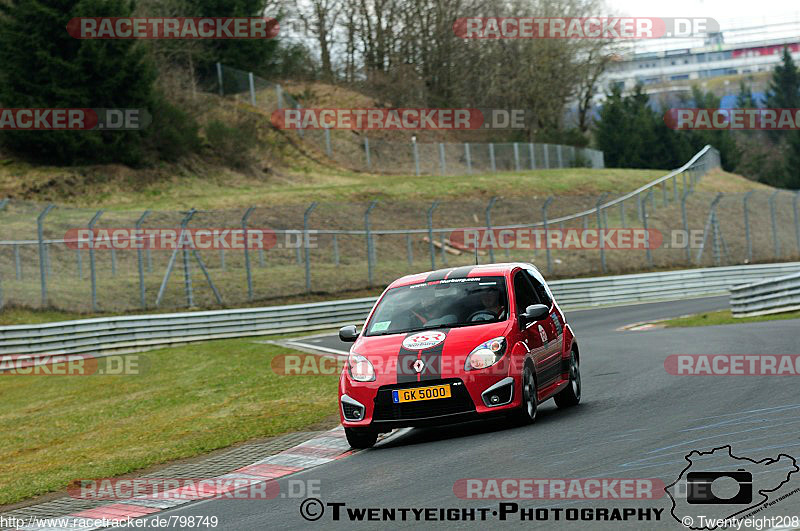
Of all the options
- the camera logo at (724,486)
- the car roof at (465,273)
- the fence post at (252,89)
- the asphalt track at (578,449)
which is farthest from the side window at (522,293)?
the fence post at (252,89)

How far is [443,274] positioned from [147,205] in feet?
108

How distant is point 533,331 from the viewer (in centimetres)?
1081

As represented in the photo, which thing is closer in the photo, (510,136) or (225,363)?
(225,363)

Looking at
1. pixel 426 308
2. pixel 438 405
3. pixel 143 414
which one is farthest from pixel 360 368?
pixel 143 414

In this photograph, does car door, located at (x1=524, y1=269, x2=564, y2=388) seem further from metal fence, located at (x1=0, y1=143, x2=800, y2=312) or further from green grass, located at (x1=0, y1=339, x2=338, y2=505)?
metal fence, located at (x1=0, y1=143, x2=800, y2=312)

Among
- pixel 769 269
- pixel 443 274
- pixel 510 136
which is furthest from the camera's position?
pixel 510 136

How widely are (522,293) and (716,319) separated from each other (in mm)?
15082

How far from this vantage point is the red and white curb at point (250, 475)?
813cm

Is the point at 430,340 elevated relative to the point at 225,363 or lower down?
elevated

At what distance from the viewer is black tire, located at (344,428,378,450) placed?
10086 millimetres

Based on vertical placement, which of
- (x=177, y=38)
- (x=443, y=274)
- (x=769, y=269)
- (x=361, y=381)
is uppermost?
(x=177, y=38)

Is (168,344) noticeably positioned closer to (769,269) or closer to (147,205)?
(147,205)

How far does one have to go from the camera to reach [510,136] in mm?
68438

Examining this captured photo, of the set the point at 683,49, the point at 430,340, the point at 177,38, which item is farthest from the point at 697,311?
the point at 683,49
